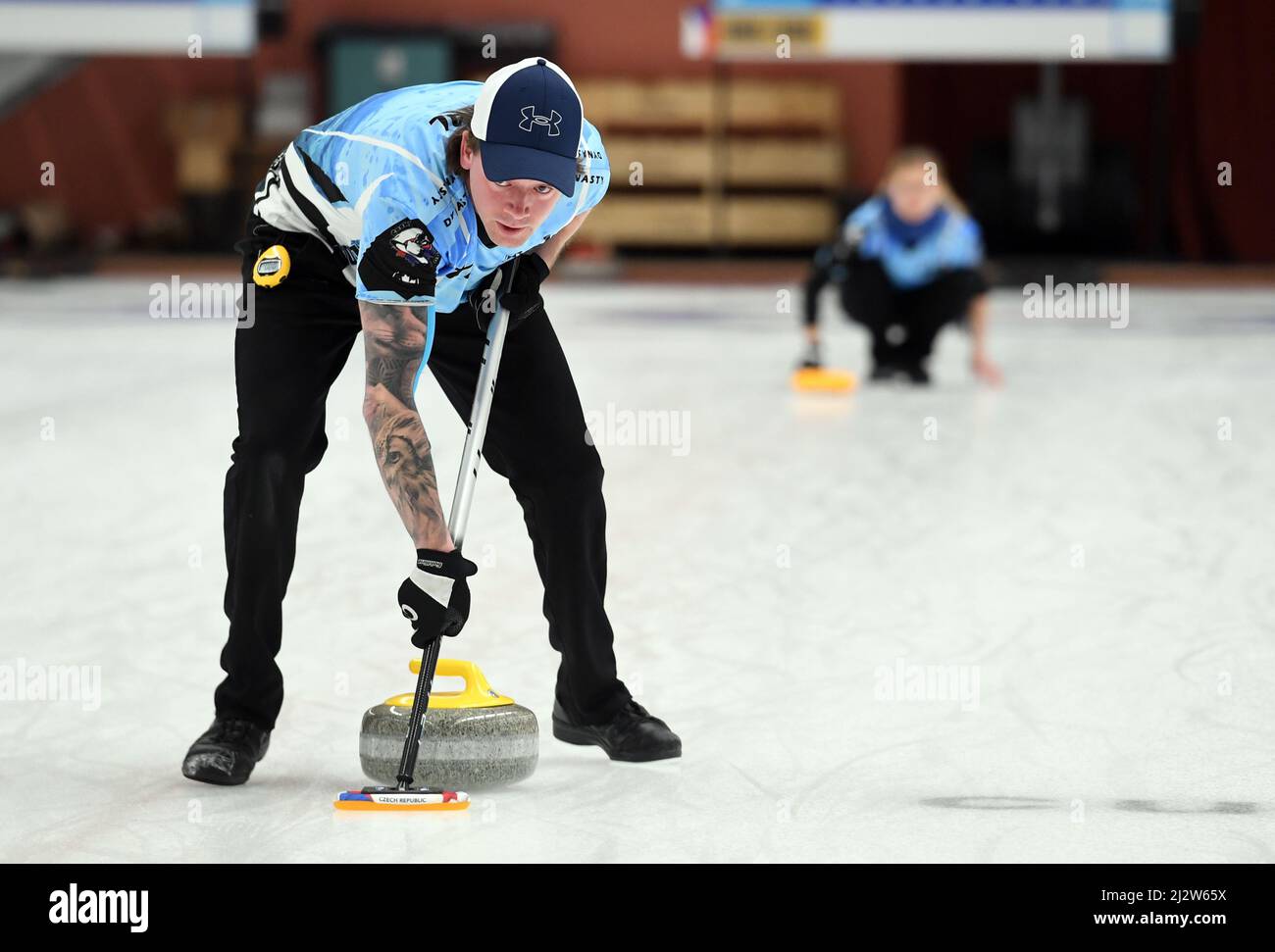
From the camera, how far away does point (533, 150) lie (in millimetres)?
2254

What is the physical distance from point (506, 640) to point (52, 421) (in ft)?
10.9

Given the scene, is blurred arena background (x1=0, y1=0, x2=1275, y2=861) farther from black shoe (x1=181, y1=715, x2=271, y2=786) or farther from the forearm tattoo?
the forearm tattoo

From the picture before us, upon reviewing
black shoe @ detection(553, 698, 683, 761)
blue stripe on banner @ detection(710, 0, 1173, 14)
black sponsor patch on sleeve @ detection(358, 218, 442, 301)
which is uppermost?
blue stripe on banner @ detection(710, 0, 1173, 14)

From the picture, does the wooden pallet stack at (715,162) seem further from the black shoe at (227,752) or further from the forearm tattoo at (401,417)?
the forearm tattoo at (401,417)

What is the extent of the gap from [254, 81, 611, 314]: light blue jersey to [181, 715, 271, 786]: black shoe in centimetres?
68

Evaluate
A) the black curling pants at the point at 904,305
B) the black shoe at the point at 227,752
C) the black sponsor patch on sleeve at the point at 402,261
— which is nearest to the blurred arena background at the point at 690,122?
the black curling pants at the point at 904,305

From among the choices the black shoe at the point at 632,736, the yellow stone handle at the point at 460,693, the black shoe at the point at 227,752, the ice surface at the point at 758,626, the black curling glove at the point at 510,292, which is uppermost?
the black curling glove at the point at 510,292

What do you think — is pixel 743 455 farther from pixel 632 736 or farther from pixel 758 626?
pixel 632 736

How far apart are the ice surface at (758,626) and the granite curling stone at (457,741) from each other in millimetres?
56

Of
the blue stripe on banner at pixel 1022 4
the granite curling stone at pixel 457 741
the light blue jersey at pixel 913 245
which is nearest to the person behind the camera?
the granite curling stone at pixel 457 741

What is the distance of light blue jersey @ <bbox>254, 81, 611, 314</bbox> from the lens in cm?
228

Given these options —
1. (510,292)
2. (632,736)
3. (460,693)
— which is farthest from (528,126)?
(632,736)

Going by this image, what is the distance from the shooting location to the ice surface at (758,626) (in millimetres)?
2375

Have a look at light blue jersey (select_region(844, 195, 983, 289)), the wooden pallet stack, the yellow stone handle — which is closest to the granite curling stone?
the yellow stone handle
